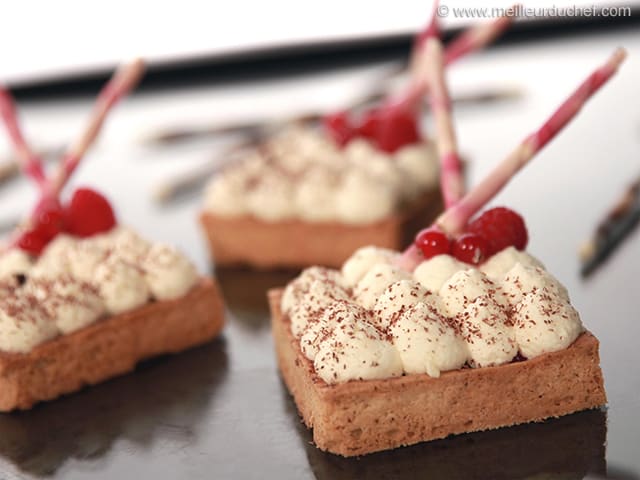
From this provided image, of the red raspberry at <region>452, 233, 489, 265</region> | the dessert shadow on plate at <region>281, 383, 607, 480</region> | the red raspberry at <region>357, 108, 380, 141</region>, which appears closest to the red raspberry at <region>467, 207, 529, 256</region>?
the red raspberry at <region>452, 233, 489, 265</region>

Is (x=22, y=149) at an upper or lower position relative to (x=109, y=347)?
upper

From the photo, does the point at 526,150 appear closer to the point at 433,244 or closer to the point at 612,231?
the point at 433,244

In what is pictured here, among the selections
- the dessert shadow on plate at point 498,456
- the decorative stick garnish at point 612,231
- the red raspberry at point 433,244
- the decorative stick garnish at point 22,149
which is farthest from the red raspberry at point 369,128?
the dessert shadow on plate at point 498,456

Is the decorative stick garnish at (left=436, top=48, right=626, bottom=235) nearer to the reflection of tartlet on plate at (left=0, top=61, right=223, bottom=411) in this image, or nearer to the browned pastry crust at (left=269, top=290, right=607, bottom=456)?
the browned pastry crust at (left=269, top=290, right=607, bottom=456)

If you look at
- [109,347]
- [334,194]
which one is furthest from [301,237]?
[109,347]

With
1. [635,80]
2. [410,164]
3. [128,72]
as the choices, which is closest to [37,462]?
[128,72]

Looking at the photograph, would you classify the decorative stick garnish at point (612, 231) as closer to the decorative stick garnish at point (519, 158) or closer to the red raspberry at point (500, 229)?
the red raspberry at point (500, 229)
